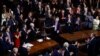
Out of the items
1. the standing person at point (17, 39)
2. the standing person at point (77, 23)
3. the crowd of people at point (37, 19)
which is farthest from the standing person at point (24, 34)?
the standing person at point (77, 23)

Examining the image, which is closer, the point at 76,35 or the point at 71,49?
the point at 71,49

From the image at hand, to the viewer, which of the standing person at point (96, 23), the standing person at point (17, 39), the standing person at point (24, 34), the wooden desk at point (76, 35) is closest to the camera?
the standing person at point (17, 39)

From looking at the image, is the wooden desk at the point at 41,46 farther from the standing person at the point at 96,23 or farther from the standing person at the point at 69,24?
the standing person at the point at 96,23

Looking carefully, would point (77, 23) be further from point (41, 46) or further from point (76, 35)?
point (41, 46)

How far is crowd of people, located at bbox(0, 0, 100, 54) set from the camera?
10394 mm

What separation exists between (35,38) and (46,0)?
414cm

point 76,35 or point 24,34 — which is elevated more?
point 24,34

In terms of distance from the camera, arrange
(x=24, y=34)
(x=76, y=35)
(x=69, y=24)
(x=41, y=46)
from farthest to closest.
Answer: (x=69, y=24)
(x=76, y=35)
(x=24, y=34)
(x=41, y=46)

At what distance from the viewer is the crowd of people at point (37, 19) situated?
10394 mm

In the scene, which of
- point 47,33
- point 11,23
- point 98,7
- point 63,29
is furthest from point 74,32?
point 98,7

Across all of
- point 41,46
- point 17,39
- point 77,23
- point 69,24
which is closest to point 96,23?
point 77,23

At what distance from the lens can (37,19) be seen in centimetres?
1288

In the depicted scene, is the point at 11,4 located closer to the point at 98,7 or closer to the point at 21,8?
the point at 21,8

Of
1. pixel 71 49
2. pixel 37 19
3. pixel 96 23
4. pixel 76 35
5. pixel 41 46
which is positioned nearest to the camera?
pixel 71 49
